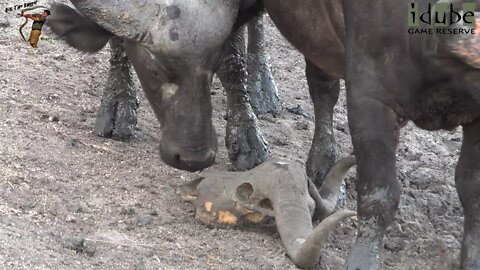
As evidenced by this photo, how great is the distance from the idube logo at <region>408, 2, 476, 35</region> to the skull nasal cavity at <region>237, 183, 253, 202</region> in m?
1.17

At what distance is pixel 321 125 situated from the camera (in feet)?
17.3

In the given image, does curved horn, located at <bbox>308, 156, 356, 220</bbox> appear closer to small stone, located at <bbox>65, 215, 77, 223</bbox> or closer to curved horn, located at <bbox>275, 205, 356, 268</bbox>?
curved horn, located at <bbox>275, 205, 356, 268</bbox>

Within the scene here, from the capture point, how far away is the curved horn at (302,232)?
154 inches

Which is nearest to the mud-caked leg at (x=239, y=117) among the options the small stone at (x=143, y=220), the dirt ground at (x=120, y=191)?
the dirt ground at (x=120, y=191)

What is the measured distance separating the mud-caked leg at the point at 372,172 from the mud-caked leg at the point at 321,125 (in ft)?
3.97

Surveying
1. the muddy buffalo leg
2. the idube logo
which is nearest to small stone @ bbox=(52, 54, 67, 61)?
the muddy buffalo leg

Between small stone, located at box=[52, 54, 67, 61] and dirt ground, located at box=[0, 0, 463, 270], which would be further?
small stone, located at box=[52, 54, 67, 61]

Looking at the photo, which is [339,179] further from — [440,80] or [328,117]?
[440,80]

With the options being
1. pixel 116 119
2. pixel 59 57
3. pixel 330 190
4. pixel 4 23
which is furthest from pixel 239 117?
pixel 4 23

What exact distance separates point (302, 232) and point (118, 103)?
6.33 ft

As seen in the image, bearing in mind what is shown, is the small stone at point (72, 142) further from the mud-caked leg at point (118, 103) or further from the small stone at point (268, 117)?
the small stone at point (268, 117)

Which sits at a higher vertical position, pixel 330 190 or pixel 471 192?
pixel 471 192

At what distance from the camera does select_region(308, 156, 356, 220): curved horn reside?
15.0ft

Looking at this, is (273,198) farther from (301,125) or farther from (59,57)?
(59,57)
